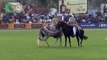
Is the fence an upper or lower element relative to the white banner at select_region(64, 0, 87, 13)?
lower

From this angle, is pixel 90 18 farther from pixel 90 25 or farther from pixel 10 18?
pixel 10 18

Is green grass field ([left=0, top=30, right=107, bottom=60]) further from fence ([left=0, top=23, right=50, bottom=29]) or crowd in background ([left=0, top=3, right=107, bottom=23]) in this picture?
crowd in background ([left=0, top=3, right=107, bottom=23])

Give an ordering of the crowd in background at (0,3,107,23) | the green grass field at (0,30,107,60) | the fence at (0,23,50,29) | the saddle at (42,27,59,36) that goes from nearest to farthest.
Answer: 1. the green grass field at (0,30,107,60)
2. the saddle at (42,27,59,36)
3. the fence at (0,23,50,29)
4. the crowd in background at (0,3,107,23)

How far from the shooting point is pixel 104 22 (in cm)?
6053

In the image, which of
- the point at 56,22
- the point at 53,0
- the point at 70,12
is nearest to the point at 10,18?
the point at 70,12

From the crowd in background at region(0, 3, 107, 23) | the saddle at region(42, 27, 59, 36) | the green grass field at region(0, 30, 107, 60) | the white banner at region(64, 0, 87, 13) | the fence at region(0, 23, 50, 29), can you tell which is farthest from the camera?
the white banner at region(64, 0, 87, 13)

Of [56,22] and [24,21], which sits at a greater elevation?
[56,22]

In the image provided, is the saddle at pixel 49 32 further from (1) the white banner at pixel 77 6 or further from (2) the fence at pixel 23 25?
(1) the white banner at pixel 77 6

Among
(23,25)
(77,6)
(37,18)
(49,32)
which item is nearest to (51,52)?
(49,32)

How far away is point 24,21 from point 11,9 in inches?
290

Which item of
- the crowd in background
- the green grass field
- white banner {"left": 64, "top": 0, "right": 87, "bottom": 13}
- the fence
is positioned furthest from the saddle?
white banner {"left": 64, "top": 0, "right": 87, "bottom": 13}

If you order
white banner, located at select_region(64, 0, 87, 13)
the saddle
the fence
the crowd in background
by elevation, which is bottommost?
the fence

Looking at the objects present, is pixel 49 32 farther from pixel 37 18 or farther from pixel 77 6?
pixel 77 6

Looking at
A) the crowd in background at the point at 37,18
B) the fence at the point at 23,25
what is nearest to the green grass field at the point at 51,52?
the fence at the point at 23,25
